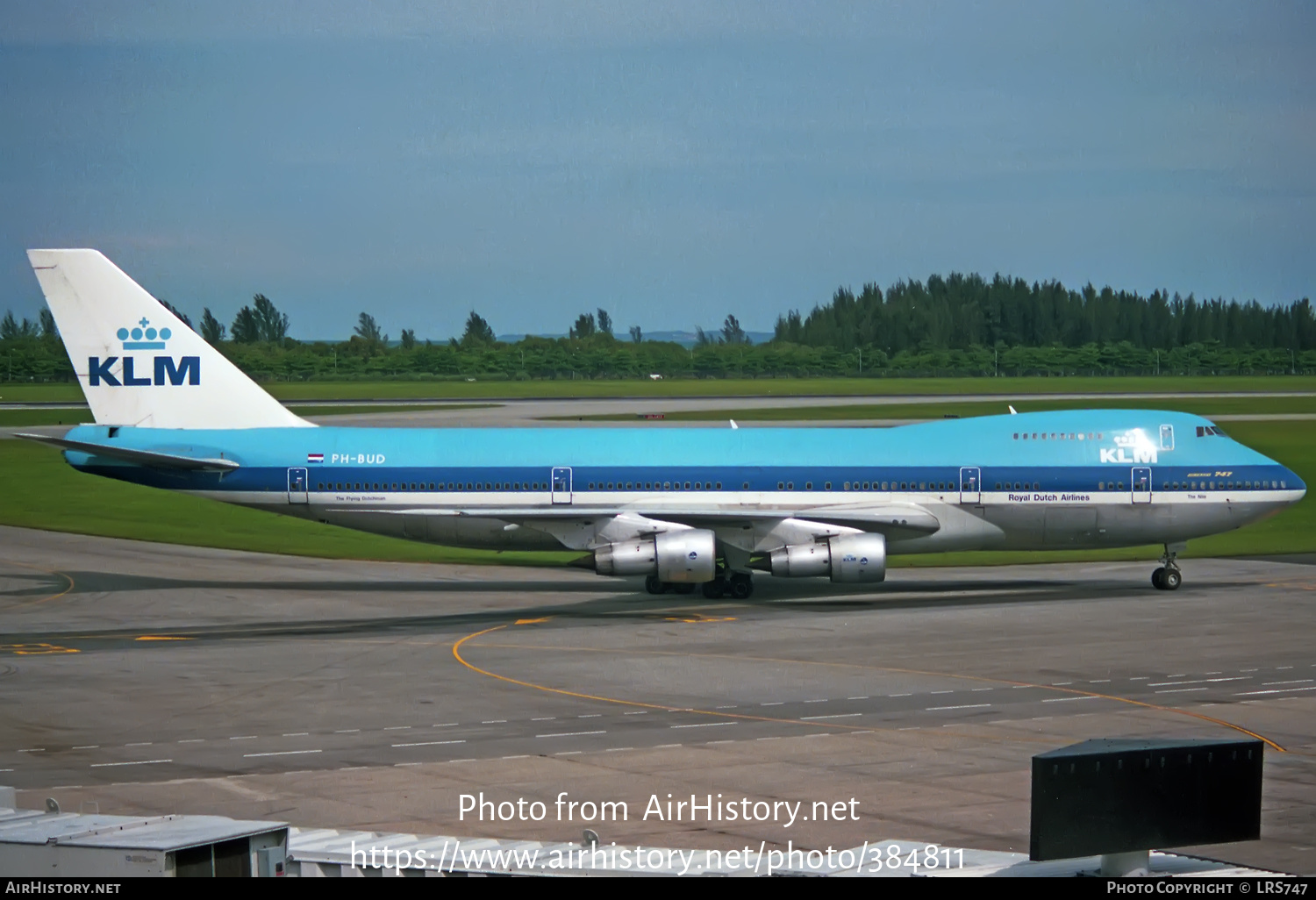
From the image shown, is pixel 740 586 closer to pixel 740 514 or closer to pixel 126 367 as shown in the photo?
pixel 740 514

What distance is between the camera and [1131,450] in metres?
41.6

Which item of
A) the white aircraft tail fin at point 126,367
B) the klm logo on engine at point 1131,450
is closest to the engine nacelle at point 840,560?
the klm logo on engine at point 1131,450

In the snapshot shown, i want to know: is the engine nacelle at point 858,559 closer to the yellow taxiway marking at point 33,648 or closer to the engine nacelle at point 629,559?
the engine nacelle at point 629,559

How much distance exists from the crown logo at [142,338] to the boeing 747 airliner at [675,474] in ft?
0.29

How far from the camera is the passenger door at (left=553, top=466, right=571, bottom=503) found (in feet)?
136

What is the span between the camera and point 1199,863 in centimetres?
1051

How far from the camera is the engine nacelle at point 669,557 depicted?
3919cm

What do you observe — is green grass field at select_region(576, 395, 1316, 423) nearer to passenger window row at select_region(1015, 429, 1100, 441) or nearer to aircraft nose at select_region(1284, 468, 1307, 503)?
passenger window row at select_region(1015, 429, 1100, 441)

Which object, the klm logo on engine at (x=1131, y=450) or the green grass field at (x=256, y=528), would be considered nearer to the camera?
the klm logo on engine at (x=1131, y=450)

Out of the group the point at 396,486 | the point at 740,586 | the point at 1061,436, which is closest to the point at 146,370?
the point at 396,486

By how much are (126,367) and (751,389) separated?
138m

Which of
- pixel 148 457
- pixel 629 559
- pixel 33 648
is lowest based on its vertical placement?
pixel 33 648

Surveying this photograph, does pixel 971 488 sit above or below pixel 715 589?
above

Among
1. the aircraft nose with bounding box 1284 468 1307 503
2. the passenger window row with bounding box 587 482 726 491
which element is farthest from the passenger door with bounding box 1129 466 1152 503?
the passenger window row with bounding box 587 482 726 491
